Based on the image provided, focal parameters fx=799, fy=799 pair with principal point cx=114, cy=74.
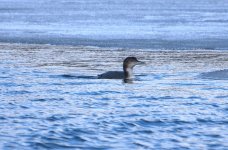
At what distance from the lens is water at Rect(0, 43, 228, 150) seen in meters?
11.8

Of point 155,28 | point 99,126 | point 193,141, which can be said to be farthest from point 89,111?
point 155,28

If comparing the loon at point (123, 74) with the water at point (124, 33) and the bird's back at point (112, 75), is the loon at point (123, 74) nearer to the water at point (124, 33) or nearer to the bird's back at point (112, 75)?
the bird's back at point (112, 75)

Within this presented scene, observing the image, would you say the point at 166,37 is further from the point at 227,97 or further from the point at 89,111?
the point at 89,111

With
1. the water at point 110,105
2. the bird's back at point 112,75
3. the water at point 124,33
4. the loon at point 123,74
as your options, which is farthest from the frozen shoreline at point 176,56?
the bird's back at point 112,75

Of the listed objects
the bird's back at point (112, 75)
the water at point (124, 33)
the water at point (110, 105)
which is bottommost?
the water at point (110, 105)

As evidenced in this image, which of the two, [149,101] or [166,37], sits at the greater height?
[166,37]

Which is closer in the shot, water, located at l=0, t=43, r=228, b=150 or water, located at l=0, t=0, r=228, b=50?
water, located at l=0, t=43, r=228, b=150

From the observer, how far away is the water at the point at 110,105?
11.8m

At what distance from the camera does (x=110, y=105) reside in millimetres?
15227

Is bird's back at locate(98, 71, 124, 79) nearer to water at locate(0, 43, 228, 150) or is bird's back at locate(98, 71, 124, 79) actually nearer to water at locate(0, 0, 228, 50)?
water at locate(0, 43, 228, 150)

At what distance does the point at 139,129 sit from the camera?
12.7 metres

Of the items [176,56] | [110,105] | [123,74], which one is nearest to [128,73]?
[123,74]

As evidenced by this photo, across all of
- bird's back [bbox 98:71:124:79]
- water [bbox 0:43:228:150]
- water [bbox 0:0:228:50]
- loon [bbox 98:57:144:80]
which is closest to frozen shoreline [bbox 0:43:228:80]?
water [bbox 0:43:228:150]

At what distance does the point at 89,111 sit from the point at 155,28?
2748 centimetres
